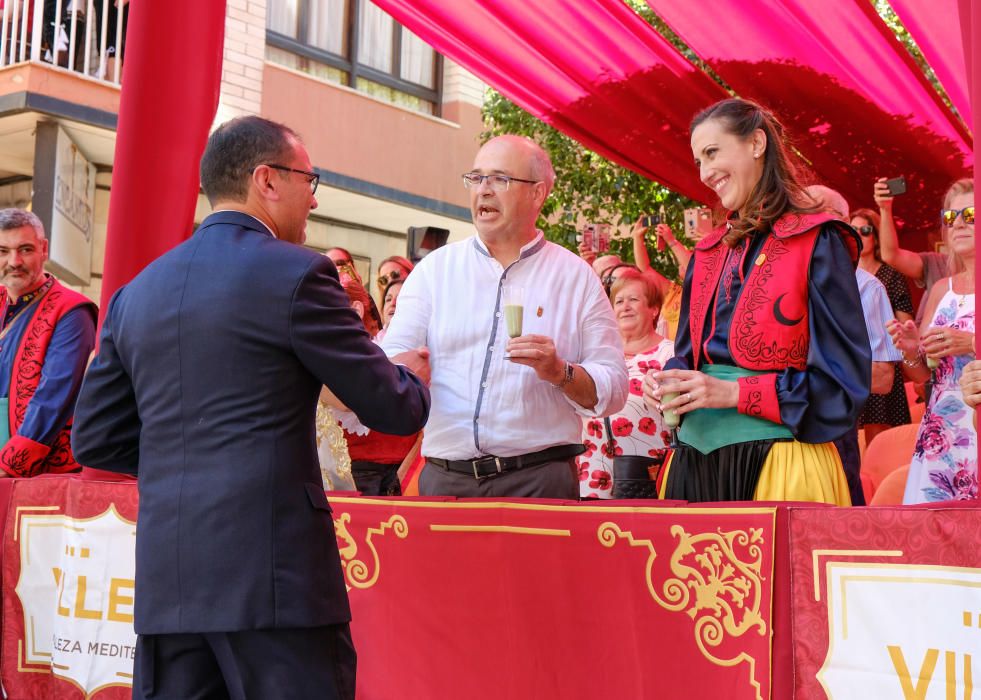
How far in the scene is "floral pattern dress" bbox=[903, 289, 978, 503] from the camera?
3.55 metres

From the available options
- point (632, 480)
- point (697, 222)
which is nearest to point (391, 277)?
point (697, 222)

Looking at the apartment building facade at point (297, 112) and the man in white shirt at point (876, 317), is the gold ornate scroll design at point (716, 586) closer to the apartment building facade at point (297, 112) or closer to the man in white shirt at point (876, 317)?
the man in white shirt at point (876, 317)

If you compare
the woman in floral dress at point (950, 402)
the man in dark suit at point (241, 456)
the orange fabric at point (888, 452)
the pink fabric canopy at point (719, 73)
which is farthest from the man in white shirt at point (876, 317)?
the man in dark suit at point (241, 456)

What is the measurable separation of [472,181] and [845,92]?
256cm

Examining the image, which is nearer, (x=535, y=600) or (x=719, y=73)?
(x=535, y=600)

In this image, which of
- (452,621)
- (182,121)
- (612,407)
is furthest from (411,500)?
(182,121)

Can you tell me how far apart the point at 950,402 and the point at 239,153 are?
241 centimetres

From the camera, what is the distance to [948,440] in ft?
11.8

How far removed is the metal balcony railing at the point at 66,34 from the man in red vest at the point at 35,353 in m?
5.38

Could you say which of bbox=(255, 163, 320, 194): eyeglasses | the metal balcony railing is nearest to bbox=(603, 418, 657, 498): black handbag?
bbox=(255, 163, 320, 194): eyeglasses

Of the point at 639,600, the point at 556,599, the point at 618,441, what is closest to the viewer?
the point at 639,600

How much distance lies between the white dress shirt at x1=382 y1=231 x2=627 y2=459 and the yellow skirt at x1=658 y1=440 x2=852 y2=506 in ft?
1.87

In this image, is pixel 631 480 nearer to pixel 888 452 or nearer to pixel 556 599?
pixel 556 599

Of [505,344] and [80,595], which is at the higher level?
[505,344]
